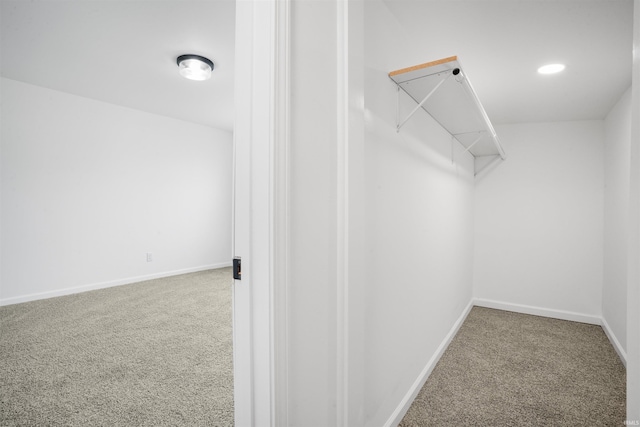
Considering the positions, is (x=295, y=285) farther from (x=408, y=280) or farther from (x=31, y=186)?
(x=31, y=186)

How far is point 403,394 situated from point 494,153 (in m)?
2.99

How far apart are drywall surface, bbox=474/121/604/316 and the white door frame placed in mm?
3738

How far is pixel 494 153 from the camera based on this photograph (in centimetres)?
365

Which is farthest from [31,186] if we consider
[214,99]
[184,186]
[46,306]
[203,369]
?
[203,369]

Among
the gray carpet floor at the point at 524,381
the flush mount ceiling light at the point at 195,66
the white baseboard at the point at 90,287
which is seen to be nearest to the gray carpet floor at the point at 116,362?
the white baseboard at the point at 90,287

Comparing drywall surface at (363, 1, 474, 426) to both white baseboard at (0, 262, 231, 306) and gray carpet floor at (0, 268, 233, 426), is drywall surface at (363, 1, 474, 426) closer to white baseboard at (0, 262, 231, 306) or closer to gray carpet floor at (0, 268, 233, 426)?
gray carpet floor at (0, 268, 233, 426)

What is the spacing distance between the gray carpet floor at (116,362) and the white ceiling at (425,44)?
237cm

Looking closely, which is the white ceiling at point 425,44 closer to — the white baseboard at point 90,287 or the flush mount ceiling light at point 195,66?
the flush mount ceiling light at point 195,66

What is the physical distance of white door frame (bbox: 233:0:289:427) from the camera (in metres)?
0.88

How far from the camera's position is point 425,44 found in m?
1.97

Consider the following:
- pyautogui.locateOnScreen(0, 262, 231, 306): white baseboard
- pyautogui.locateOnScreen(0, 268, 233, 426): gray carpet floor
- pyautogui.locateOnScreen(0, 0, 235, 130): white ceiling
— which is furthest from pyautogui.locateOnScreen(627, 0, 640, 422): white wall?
pyautogui.locateOnScreen(0, 262, 231, 306): white baseboard

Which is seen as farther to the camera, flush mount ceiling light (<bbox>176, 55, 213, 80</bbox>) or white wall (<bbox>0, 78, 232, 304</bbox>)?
white wall (<bbox>0, 78, 232, 304</bbox>)

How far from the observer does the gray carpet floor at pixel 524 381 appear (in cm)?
179

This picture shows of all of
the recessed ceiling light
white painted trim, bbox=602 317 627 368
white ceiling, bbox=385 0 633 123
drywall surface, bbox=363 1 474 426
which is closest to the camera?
drywall surface, bbox=363 1 474 426
